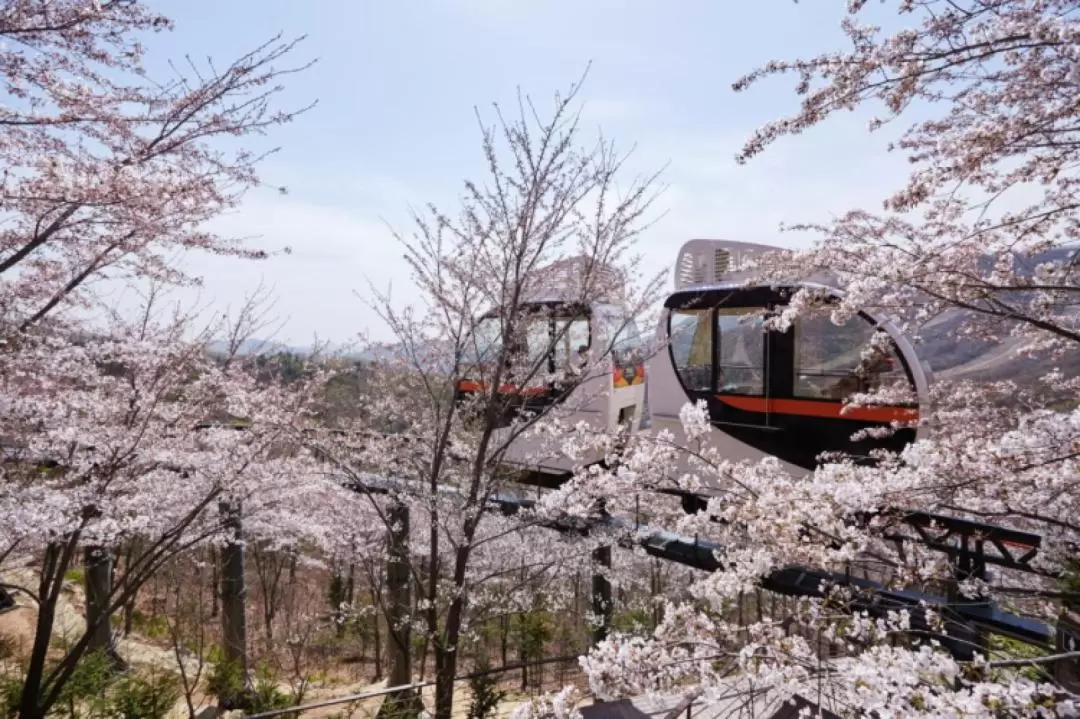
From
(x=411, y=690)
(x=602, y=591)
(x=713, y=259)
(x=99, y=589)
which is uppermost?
(x=713, y=259)

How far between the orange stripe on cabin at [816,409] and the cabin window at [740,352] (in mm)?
103

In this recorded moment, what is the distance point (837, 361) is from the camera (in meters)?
6.27

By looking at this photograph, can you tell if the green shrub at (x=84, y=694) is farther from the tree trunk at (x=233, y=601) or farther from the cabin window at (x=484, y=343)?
the cabin window at (x=484, y=343)

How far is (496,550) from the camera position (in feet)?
28.0

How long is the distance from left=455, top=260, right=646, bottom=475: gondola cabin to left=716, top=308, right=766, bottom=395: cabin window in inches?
39.1

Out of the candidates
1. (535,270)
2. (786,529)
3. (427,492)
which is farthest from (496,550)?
(786,529)

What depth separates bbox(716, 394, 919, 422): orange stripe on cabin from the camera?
588 centimetres

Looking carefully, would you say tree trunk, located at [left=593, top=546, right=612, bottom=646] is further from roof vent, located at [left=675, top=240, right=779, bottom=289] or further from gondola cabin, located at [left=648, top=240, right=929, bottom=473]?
roof vent, located at [left=675, top=240, right=779, bottom=289]

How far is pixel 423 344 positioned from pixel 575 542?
2.67 metres

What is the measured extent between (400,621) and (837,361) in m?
5.14

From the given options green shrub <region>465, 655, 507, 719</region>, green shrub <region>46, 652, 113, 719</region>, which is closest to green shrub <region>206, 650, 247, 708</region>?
green shrub <region>46, 652, 113, 719</region>

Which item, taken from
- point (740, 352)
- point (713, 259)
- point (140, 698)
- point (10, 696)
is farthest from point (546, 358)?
point (10, 696)

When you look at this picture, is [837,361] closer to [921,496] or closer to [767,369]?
[767,369]

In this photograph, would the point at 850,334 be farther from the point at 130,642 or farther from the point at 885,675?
the point at 130,642
